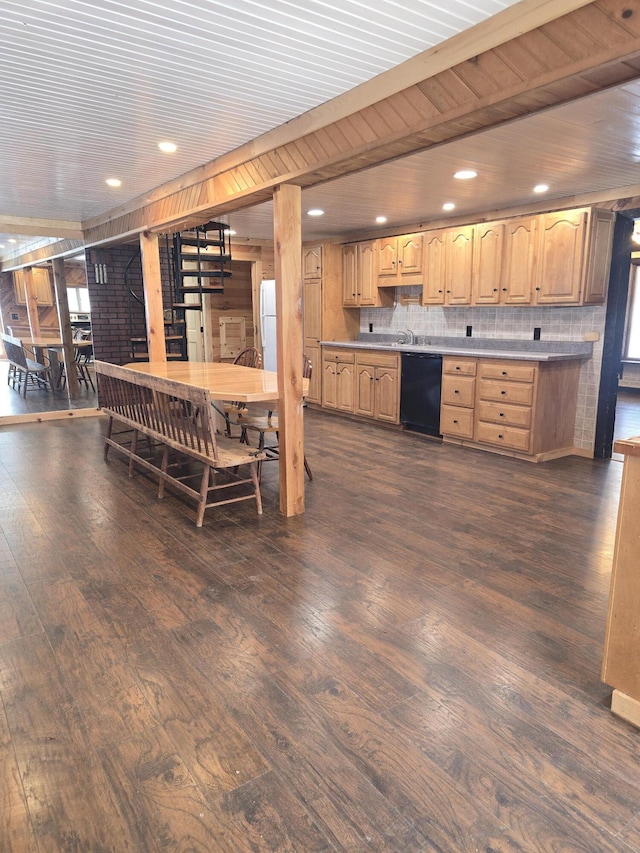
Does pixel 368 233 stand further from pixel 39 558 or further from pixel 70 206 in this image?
pixel 39 558

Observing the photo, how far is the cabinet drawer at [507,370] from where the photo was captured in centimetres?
461

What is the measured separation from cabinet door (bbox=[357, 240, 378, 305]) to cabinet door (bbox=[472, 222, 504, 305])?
1.54m

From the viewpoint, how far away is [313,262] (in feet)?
23.5

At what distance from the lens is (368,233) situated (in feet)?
22.2

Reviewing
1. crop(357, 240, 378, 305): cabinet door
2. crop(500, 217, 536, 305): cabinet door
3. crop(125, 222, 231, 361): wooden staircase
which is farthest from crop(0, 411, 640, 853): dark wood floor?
crop(357, 240, 378, 305): cabinet door

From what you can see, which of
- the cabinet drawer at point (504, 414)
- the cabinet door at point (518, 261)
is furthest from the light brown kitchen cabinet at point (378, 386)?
the cabinet door at point (518, 261)

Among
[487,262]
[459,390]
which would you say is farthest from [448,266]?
[459,390]

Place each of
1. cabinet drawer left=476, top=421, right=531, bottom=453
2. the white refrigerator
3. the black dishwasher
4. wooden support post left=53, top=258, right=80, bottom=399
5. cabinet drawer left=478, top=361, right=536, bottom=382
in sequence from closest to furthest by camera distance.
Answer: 1. cabinet drawer left=478, top=361, right=536, bottom=382
2. cabinet drawer left=476, top=421, right=531, bottom=453
3. the black dishwasher
4. wooden support post left=53, top=258, right=80, bottom=399
5. the white refrigerator

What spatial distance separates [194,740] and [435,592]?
1.30m

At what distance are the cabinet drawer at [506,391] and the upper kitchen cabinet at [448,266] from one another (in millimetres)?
992

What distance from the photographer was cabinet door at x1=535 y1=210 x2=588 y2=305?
14.7ft

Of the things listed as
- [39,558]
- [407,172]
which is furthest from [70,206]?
[39,558]

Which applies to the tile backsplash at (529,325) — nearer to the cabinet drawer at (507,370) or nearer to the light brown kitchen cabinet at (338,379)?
the cabinet drawer at (507,370)

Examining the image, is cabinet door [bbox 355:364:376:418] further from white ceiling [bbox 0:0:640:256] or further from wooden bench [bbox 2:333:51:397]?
wooden bench [bbox 2:333:51:397]
